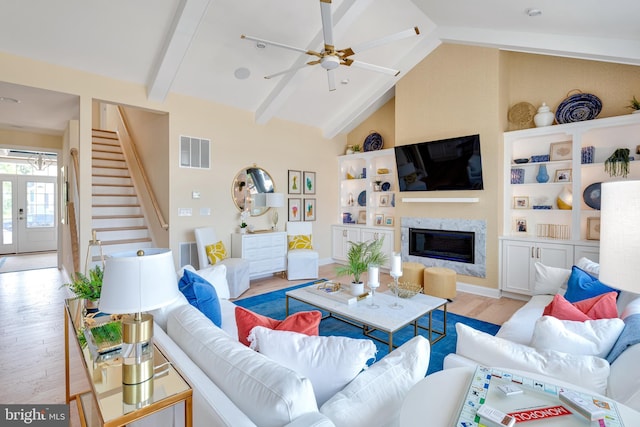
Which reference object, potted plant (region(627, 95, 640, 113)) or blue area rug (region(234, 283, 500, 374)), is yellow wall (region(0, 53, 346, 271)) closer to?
blue area rug (region(234, 283, 500, 374))

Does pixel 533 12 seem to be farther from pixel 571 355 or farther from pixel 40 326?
pixel 40 326

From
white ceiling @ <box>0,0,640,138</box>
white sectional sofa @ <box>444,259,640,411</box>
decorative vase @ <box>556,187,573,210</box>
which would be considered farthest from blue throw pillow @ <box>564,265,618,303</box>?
white ceiling @ <box>0,0,640,138</box>

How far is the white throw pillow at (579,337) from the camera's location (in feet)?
4.89

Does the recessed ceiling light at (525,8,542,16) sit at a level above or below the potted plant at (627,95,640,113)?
above

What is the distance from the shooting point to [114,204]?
5691 mm

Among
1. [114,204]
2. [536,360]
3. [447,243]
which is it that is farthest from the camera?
[114,204]

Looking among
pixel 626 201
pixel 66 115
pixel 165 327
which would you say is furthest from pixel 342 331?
pixel 66 115

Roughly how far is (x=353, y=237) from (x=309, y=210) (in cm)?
108

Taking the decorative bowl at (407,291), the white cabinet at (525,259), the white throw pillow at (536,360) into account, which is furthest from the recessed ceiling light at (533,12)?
the white throw pillow at (536,360)

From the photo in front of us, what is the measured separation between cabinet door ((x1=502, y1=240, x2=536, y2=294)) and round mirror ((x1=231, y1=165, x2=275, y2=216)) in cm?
387

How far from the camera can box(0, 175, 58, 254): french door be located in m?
8.13

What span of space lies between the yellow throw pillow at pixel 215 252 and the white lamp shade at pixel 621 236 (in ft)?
15.0

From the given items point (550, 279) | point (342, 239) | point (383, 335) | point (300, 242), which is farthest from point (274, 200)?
point (550, 279)

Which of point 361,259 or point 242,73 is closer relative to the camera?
point 361,259
